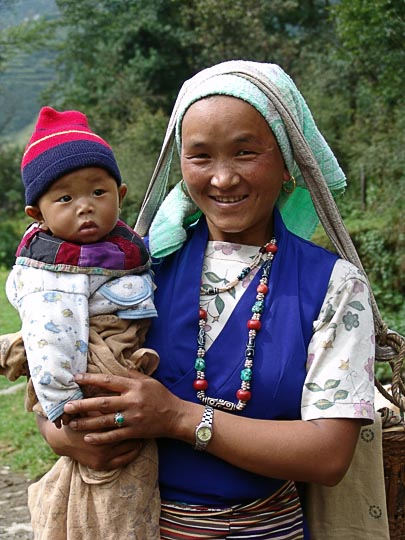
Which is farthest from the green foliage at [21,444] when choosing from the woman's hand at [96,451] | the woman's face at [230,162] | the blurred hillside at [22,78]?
the blurred hillside at [22,78]

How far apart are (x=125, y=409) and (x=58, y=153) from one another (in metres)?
0.63

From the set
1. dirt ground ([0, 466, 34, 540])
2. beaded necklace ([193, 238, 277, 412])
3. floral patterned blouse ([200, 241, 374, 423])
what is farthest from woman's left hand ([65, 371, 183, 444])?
dirt ground ([0, 466, 34, 540])

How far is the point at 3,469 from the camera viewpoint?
514 centimetres

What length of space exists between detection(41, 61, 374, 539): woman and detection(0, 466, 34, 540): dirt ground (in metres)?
2.51

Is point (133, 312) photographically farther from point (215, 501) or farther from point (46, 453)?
point (46, 453)

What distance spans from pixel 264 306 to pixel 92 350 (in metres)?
0.43

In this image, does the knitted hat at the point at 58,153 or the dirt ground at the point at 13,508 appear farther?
the dirt ground at the point at 13,508

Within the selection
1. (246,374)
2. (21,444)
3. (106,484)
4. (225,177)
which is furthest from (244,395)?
(21,444)

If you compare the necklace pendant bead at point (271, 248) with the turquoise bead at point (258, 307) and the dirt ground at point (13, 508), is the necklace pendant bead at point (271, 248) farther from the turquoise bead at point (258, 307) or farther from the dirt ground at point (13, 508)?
the dirt ground at point (13, 508)

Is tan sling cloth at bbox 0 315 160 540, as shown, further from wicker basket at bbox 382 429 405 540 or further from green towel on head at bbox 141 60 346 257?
wicker basket at bbox 382 429 405 540

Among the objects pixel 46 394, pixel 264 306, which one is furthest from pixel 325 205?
pixel 46 394

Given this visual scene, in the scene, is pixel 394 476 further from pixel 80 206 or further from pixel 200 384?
pixel 80 206

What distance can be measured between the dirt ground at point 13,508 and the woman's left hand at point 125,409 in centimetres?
260

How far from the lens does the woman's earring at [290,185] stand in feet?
6.64
